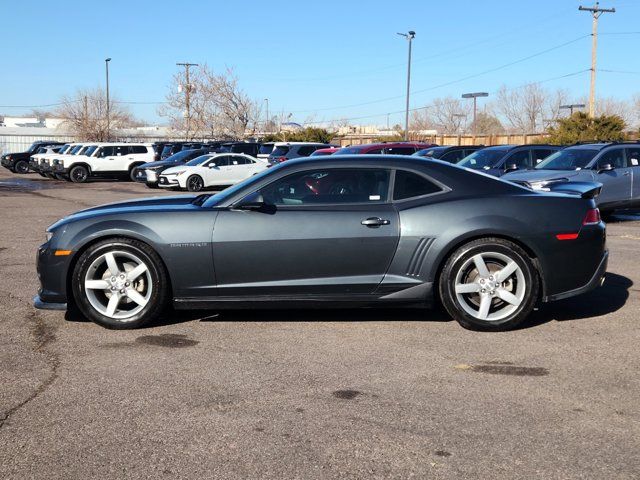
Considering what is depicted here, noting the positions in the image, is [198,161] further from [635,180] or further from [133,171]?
Answer: [635,180]

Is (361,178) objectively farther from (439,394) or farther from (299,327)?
(439,394)

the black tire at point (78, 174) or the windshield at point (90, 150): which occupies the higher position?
the windshield at point (90, 150)

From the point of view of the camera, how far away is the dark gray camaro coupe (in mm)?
5969

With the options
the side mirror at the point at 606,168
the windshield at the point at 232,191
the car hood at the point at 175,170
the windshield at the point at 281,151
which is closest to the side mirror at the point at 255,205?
the windshield at the point at 232,191

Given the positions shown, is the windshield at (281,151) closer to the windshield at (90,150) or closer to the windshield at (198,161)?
the windshield at (198,161)

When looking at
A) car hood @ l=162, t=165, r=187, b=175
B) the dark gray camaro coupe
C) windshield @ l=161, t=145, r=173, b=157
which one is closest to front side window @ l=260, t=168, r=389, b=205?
the dark gray camaro coupe

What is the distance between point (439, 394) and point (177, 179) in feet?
74.4

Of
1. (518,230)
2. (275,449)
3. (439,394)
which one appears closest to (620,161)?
(518,230)

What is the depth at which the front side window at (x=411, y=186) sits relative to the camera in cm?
618

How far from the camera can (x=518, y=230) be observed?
6.04 m

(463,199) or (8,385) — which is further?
(463,199)

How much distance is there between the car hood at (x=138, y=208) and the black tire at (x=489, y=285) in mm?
2174

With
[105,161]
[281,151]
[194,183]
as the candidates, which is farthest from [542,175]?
[105,161]

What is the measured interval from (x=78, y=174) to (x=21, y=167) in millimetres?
10097
